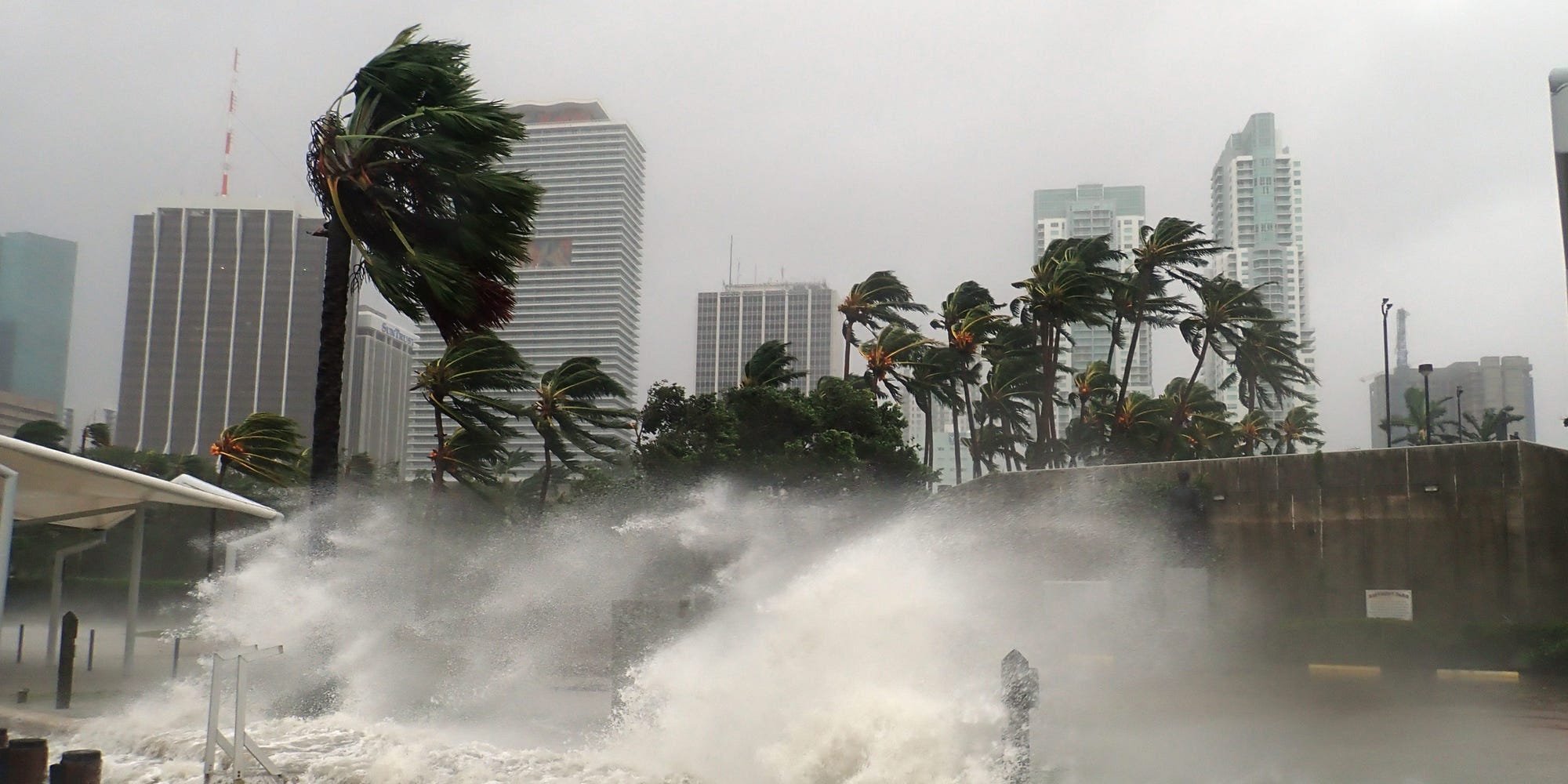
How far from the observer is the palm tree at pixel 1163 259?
38281 mm

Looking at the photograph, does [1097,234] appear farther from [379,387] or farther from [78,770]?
[78,770]

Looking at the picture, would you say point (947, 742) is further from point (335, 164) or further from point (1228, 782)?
point (335, 164)

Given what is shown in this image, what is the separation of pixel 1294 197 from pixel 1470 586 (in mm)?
176806

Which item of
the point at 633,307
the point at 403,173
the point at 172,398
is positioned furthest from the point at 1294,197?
the point at 403,173

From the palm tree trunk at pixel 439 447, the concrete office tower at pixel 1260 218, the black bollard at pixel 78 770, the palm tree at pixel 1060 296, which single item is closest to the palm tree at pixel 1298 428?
the palm tree at pixel 1060 296

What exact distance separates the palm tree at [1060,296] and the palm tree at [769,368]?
28.1 ft

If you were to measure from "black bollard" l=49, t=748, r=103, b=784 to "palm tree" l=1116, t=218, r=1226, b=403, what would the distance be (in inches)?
1398

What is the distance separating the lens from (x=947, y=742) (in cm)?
802

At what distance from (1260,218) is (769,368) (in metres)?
158

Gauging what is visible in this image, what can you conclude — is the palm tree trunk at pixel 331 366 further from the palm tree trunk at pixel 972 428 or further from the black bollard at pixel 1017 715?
the palm tree trunk at pixel 972 428

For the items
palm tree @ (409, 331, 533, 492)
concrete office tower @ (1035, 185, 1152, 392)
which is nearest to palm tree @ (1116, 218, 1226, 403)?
palm tree @ (409, 331, 533, 492)

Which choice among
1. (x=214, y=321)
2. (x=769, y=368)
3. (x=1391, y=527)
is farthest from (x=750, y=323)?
(x=1391, y=527)

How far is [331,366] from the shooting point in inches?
478

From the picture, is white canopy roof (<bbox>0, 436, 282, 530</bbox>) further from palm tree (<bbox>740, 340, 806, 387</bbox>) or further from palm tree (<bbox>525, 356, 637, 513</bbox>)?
palm tree (<bbox>740, 340, 806, 387</bbox>)
